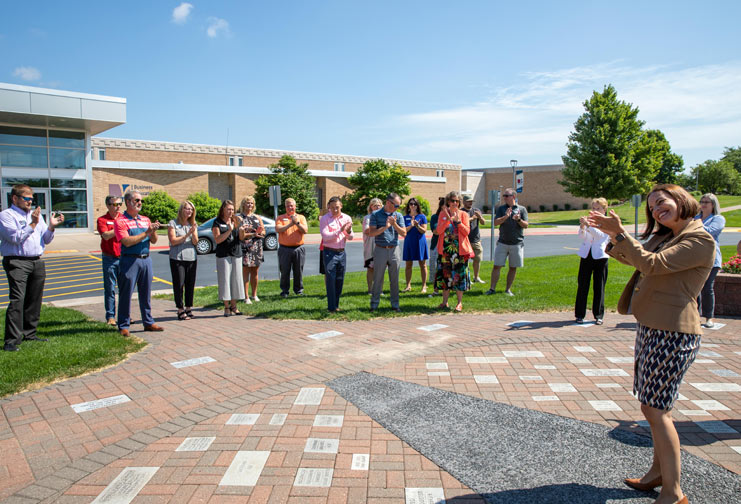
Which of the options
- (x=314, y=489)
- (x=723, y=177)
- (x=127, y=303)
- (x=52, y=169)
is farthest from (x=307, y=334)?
(x=723, y=177)

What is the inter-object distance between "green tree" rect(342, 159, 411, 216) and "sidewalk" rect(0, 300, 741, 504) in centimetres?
3491

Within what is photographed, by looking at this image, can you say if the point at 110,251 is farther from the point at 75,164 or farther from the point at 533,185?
the point at 533,185

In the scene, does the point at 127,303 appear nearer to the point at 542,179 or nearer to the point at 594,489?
the point at 594,489

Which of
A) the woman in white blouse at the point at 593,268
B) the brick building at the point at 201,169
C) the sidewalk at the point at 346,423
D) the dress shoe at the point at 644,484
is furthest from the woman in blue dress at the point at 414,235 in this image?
the brick building at the point at 201,169

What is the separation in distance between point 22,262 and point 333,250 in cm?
418

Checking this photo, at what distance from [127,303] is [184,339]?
0.98 m

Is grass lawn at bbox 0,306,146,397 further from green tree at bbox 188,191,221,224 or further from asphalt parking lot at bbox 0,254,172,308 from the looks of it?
green tree at bbox 188,191,221,224

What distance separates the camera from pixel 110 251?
7.38m

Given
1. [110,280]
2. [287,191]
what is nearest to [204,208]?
[287,191]

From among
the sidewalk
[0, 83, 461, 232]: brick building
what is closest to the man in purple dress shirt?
the sidewalk

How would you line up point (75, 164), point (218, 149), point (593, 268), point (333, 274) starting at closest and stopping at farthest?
1. point (593, 268)
2. point (333, 274)
3. point (75, 164)
4. point (218, 149)

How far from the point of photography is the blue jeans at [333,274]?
26.1 ft

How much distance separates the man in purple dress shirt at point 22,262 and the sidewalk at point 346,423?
1.49 metres

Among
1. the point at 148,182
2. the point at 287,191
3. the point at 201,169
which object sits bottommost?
the point at 287,191
